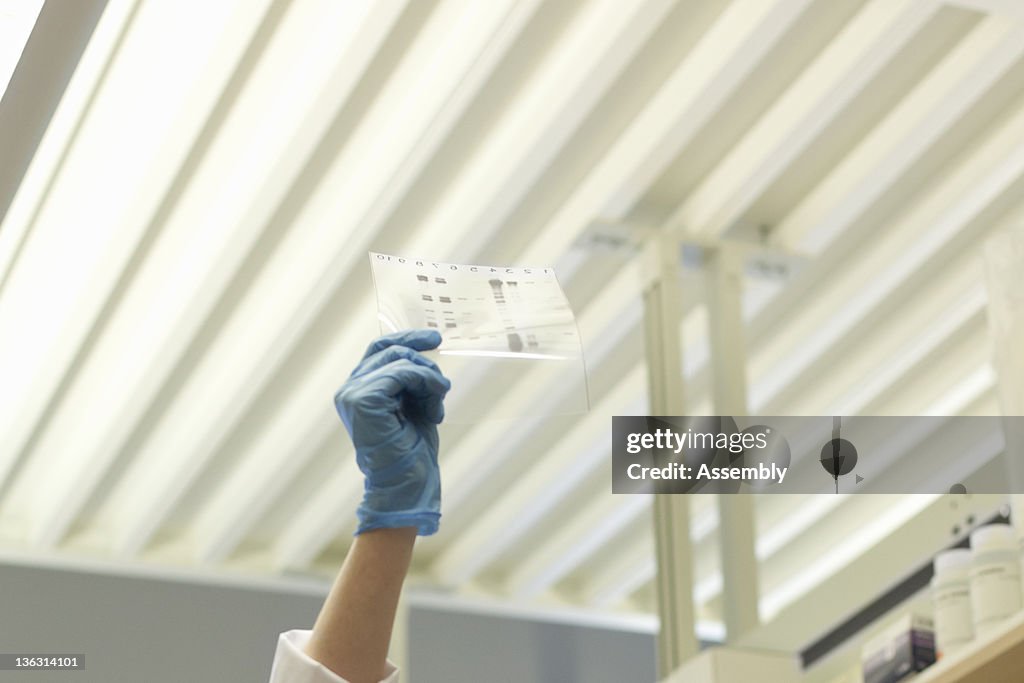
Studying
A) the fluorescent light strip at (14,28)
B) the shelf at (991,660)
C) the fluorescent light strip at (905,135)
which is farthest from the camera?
the fluorescent light strip at (905,135)

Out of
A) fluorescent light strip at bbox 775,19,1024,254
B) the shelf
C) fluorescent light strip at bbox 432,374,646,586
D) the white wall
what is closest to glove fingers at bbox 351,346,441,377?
the shelf

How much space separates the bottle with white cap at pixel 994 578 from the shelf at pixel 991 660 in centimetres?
6

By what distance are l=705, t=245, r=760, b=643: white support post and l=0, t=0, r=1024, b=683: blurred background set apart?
0.03 m

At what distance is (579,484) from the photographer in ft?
17.6

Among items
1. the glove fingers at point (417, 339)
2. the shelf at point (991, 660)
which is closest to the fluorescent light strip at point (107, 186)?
the glove fingers at point (417, 339)

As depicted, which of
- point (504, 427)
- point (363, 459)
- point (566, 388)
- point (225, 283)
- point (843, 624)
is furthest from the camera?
point (504, 427)

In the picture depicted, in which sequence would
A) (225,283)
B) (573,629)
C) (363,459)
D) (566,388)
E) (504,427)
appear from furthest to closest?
(573,629), (504,427), (225,283), (566,388), (363,459)

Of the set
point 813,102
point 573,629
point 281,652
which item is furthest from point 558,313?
point 573,629

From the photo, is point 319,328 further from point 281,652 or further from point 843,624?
point 281,652

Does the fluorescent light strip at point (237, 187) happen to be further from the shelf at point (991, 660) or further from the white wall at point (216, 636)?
the shelf at point (991, 660)

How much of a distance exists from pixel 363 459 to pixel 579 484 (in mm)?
3596

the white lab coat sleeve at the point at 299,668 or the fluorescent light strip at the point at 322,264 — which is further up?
the fluorescent light strip at the point at 322,264

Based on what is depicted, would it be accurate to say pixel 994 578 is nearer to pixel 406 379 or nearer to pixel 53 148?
pixel 406 379

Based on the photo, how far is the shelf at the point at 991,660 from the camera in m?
2.06
